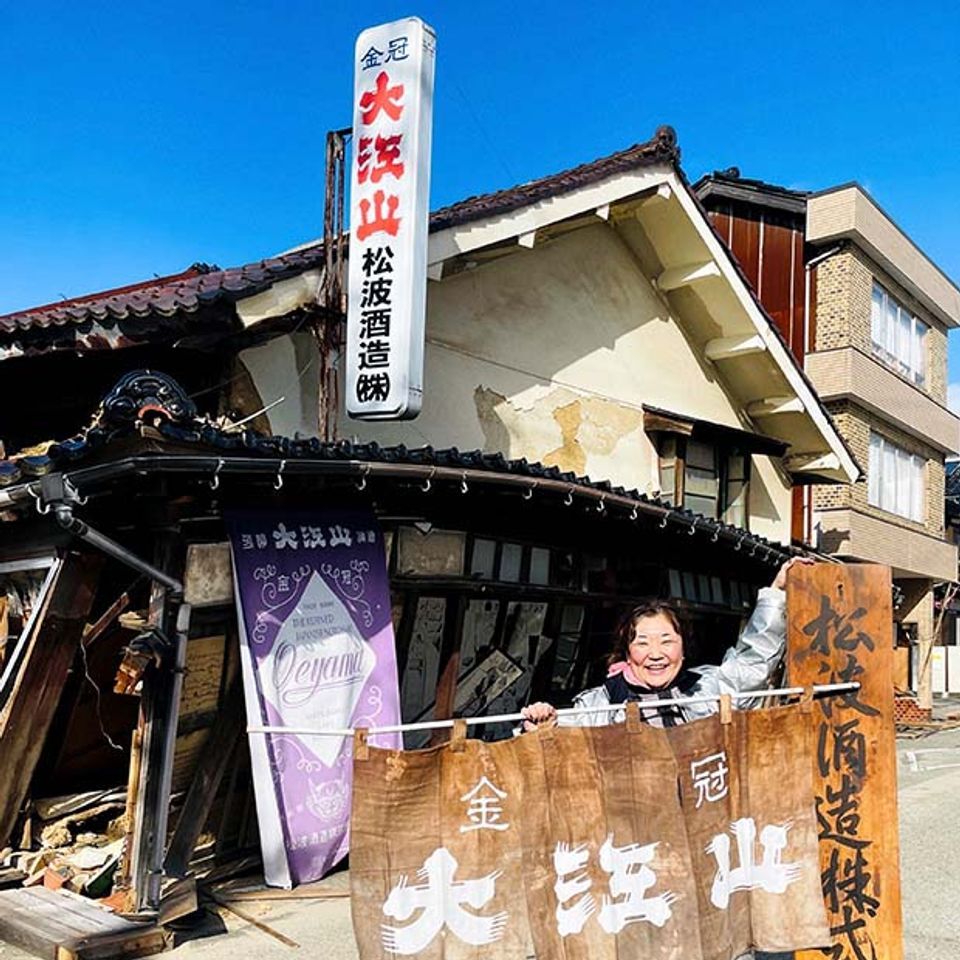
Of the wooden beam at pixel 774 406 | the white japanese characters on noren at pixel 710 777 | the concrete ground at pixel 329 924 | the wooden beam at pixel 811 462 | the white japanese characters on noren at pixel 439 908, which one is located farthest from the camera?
the wooden beam at pixel 811 462

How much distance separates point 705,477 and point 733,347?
80.8 inches

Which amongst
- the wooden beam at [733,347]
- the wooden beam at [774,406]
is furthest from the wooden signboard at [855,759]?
the wooden beam at [774,406]

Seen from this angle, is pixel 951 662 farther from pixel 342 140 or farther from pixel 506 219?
pixel 342 140

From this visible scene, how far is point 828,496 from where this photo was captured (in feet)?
75.4

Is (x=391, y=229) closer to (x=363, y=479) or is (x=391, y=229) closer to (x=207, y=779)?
(x=363, y=479)

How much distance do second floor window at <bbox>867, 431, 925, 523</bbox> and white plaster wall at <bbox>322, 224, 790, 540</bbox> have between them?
9.87m

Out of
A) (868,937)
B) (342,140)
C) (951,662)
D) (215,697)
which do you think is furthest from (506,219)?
(951,662)

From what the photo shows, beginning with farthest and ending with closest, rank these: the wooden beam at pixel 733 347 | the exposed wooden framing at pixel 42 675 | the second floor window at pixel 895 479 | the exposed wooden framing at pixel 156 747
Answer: the second floor window at pixel 895 479 < the wooden beam at pixel 733 347 < the exposed wooden framing at pixel 42 675 < the exposed wooden framing at pixel 156 747

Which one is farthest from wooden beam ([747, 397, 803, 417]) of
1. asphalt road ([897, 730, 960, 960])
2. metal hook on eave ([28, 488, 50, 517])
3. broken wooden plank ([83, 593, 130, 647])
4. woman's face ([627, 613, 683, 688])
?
metal hook on eave ([28, 488, 50, 517])

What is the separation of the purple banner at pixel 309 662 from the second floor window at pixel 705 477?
7.32m

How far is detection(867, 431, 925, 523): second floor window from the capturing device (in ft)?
80.2

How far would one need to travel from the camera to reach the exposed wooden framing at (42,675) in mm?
7086

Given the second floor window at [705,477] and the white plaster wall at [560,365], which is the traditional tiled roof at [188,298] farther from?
the second floor window at [705,477]

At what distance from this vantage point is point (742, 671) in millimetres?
4953
